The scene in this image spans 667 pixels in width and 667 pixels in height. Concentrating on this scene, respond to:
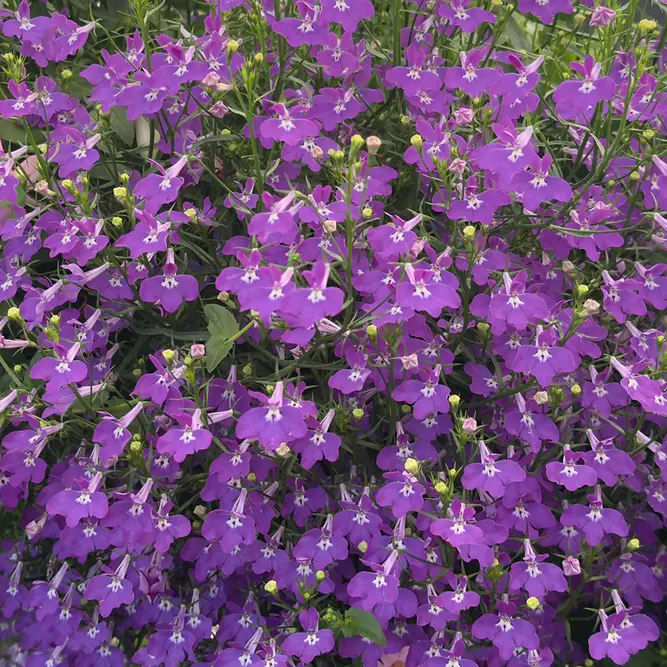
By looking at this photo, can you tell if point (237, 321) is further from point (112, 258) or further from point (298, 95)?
point (298, 95)

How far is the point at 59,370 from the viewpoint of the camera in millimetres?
1314

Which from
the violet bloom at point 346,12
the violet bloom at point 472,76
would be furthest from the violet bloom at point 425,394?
the violet bloom at point 346,12

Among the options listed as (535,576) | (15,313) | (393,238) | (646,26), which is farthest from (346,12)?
(535,576)

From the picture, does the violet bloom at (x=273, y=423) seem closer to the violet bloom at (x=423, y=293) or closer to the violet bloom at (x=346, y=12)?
the violet bloom at (x=423, y=293)

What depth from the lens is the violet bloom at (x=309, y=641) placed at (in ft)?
4.29

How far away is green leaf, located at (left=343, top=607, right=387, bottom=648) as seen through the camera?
1.29 m

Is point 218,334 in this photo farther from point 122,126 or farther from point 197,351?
point 122,126

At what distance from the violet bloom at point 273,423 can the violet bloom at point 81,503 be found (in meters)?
0.27

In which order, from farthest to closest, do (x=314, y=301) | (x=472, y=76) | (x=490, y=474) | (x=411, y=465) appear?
(x=472, y=76) < (x=490, y=474) < (x=411, y=465) < (x=314, y=301)

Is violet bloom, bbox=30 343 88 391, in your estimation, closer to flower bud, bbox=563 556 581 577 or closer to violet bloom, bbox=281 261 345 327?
violet bloom, bbox=281 261 345 327

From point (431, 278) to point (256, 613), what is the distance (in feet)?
2.13

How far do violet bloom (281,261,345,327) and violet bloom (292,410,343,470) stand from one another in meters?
0.24

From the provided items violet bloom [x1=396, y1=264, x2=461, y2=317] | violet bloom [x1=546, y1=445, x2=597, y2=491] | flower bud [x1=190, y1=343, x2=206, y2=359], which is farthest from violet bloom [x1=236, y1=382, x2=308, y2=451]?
violet bloom [x1=546, y1=445, x2=597, y2=491]

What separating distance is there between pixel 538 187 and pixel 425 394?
1.20 feet
